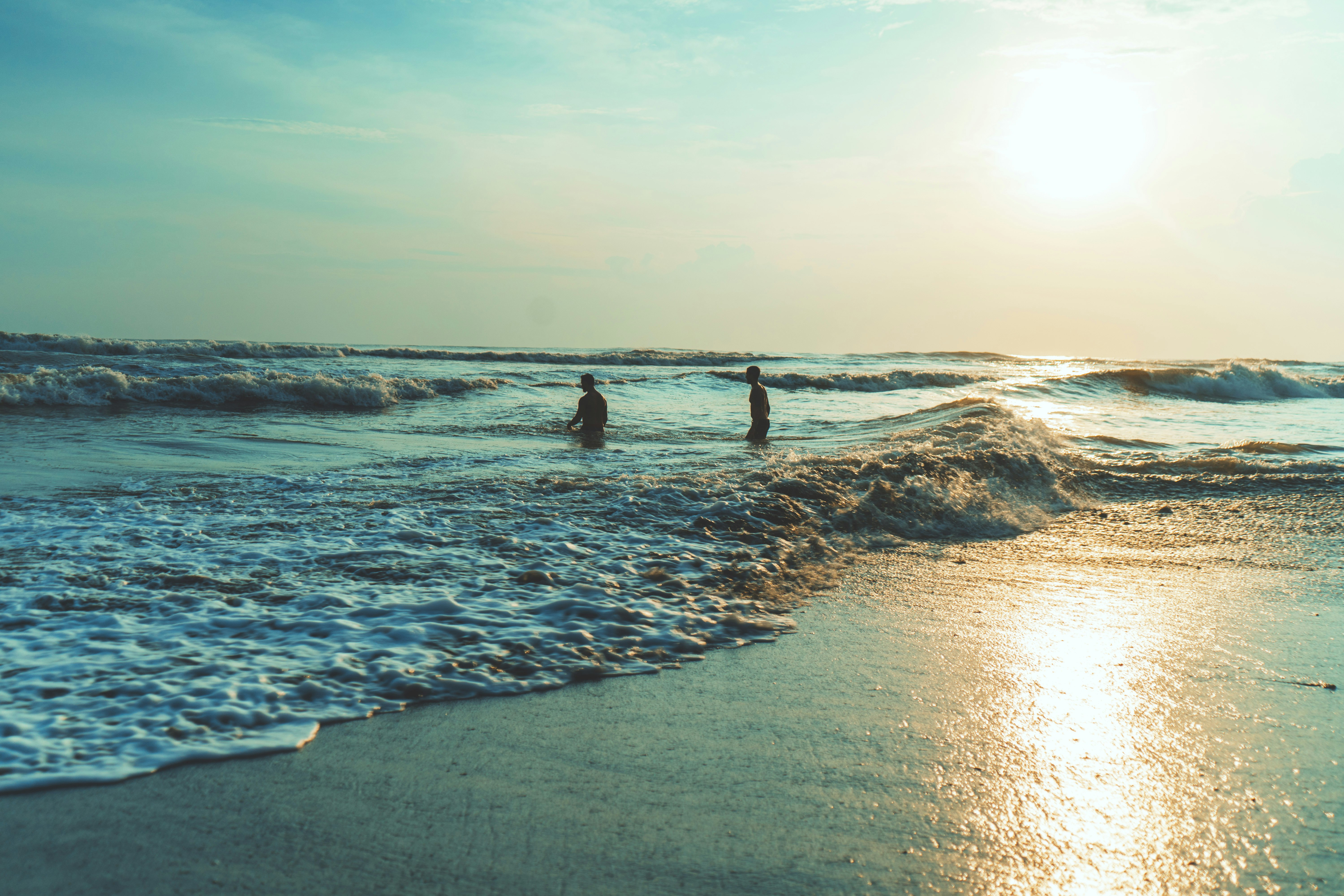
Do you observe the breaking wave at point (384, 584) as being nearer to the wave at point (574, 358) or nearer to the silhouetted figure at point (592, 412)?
the silhouetted figure at point (592, 412)

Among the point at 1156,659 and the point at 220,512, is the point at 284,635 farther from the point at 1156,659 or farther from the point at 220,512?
the point at 1156,659

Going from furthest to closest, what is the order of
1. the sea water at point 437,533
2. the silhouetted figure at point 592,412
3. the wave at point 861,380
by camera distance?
the wave at point 861,380 < the silhouetted figure at point 592,412 < the sea water at point 437,533

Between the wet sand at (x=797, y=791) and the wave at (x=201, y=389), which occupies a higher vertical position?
→ the wave at (x=201, y=389)

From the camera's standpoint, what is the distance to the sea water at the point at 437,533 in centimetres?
351

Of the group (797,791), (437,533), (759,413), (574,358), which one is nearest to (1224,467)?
(759,413)

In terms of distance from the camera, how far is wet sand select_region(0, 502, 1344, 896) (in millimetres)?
→ 2268

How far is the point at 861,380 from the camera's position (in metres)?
35.6

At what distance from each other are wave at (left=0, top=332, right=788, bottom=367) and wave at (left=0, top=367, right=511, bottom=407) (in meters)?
15.9

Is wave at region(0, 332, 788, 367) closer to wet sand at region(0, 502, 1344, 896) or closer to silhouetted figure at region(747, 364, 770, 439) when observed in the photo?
silhouetted figure at region(747, 364, 770, 439)

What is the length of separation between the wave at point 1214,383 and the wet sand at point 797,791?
1152 inches

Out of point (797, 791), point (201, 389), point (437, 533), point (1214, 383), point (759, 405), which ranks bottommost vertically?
point (797, 791)

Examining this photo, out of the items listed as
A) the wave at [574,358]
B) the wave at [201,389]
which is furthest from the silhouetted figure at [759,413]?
the wave at [574,358]

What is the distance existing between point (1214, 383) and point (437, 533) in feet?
112

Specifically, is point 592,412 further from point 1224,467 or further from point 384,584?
point 384,584
